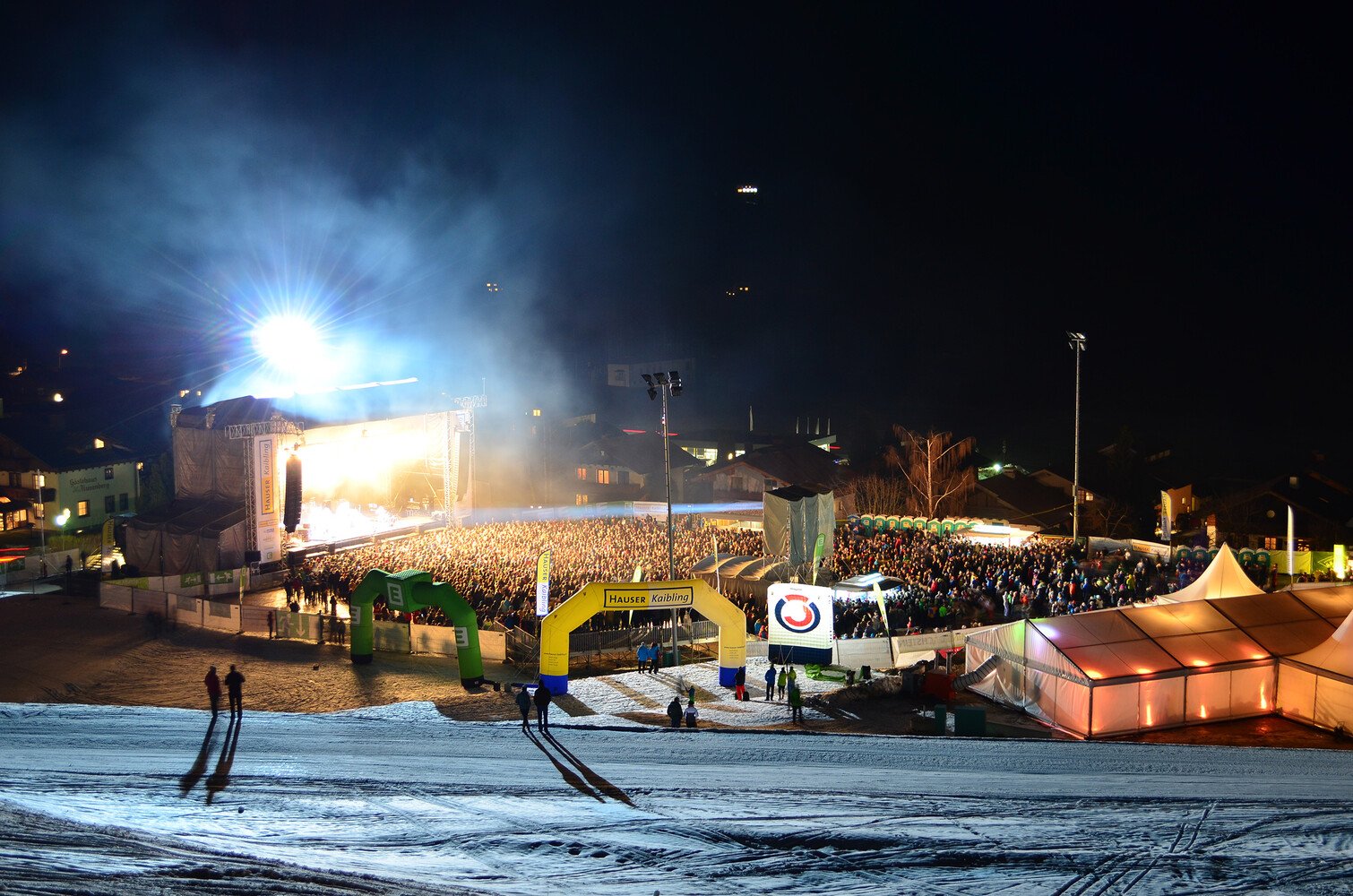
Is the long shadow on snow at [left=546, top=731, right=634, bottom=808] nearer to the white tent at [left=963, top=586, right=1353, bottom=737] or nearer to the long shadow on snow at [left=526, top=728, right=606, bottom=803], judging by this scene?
the long shadow on snow at [left=526, top=728, right=606, bottom=803]

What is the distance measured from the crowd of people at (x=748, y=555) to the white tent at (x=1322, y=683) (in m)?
4.62

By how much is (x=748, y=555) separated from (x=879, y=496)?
54.7ft

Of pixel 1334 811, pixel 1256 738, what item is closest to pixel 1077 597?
pixel 1256 738

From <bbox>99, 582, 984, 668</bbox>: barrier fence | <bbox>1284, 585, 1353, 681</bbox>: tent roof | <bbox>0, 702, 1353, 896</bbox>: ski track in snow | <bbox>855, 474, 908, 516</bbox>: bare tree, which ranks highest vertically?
<bbox>855, 474, 908, 516</bbox>: bare tree

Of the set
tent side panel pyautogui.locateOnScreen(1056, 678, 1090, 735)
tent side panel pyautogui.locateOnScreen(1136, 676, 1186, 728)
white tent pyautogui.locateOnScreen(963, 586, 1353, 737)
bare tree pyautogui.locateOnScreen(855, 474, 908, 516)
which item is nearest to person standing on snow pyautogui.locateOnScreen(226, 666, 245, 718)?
white tent pyautogui.locateOnScreen(963, 586, 1353, 737)

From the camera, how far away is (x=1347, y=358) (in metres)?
74.1

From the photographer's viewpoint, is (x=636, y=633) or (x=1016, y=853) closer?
(x=1016, y=853)

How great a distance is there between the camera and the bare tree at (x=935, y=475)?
1404 inches

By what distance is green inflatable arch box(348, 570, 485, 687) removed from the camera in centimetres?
1356

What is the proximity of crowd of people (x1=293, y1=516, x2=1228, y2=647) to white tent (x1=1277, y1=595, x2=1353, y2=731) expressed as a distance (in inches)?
182

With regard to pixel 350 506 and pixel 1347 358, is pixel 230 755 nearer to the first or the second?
pixel 350 506

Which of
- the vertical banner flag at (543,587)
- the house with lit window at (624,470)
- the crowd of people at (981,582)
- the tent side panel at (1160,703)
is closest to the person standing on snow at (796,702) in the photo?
the crowd of people at (981,582)

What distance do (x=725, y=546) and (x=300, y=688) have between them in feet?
40.2

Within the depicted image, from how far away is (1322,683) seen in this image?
445 inches
